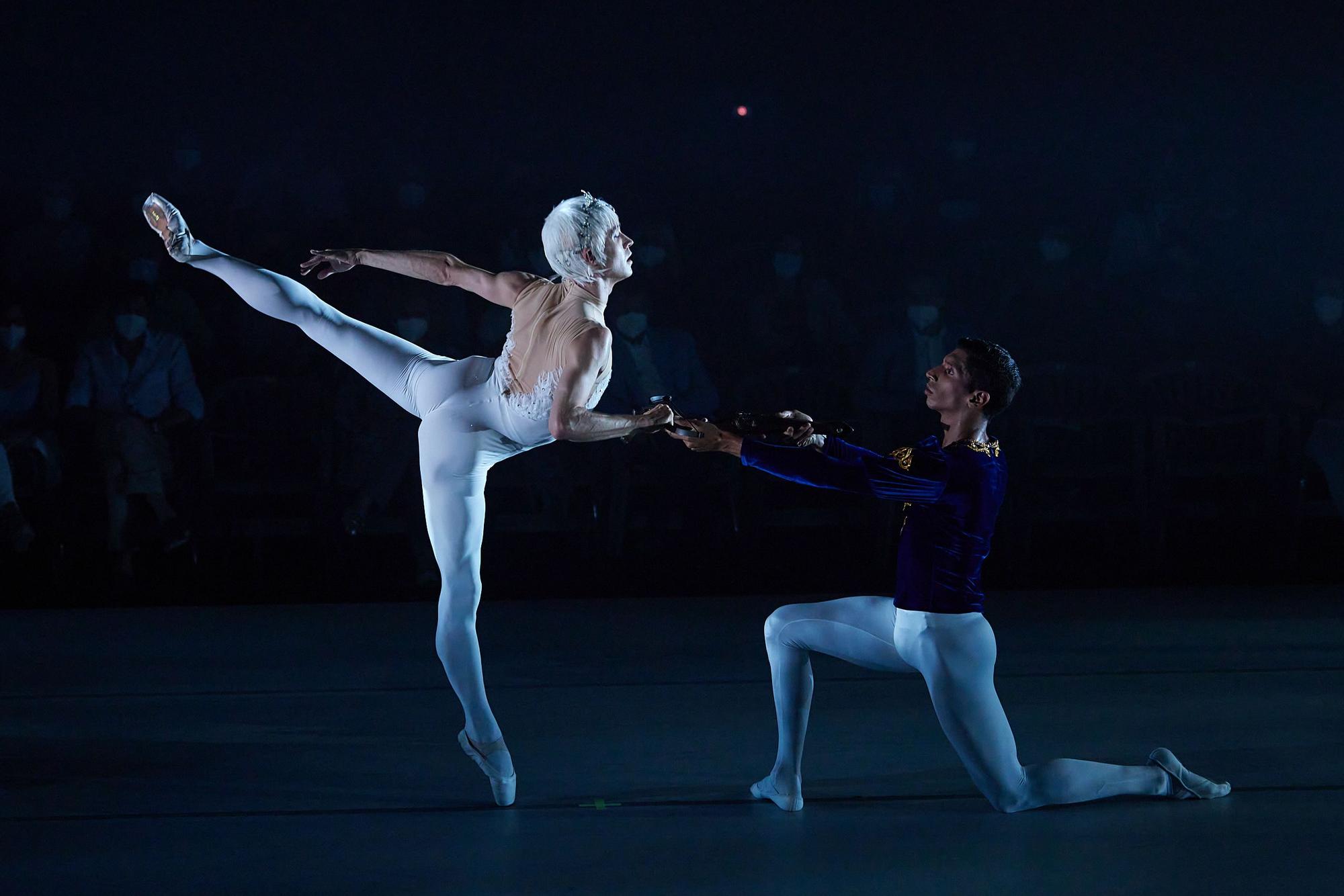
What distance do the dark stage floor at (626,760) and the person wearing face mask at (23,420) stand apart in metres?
0.83

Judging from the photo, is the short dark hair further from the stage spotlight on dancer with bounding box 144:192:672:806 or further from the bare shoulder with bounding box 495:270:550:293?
the bare shoulder with bounding box 495:270:550:293

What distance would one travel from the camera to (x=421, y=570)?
5457 mm

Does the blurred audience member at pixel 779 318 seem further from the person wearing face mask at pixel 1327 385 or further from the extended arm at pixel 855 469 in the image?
the extended arm at pixel 855 469

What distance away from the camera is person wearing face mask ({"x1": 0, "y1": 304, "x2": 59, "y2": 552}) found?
212 inches

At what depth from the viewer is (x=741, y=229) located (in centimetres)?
621

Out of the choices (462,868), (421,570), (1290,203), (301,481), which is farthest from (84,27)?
(1290,203)

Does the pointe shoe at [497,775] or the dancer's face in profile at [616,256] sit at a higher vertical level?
the dancer's face in profile at [616,256]

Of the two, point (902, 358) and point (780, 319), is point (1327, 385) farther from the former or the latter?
point (780, 319)

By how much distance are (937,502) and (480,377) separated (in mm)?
962

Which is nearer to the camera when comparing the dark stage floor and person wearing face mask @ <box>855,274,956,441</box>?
the dark stage floor

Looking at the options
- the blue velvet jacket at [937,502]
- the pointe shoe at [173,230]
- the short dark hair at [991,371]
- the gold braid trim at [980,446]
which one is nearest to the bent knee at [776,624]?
the blue velvet jacket at [937,502]

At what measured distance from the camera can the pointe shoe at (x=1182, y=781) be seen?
2504mm

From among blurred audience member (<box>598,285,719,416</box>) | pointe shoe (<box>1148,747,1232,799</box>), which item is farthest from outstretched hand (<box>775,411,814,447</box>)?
blurred audience member (<box>598,285,719,416</box>)

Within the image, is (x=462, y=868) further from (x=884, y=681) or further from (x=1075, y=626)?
(x=1075, y=626)
